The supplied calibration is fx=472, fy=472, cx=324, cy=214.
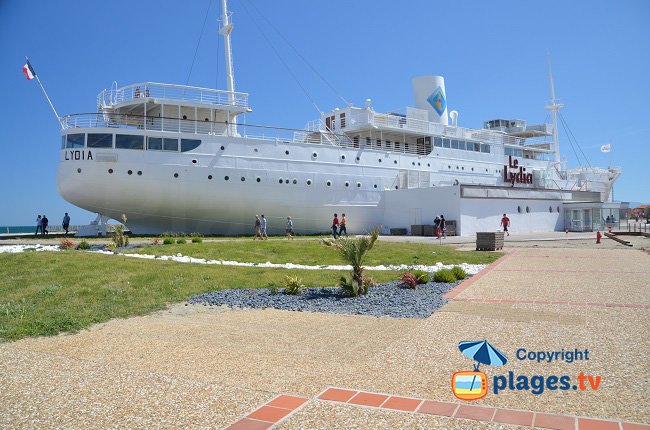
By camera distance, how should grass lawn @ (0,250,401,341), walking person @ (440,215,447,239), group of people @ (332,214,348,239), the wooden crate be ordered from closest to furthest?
grass lawn @ (0,250,401,341) < the wooden crate < group of people @ (332,214,348,239) < walking person @ (440,215,447,239)

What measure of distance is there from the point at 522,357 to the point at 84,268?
12.5 m

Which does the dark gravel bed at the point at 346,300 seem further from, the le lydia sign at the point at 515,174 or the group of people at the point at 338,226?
the le lydia sign at the point at 515,174

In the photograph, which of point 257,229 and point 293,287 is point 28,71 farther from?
point 293,287

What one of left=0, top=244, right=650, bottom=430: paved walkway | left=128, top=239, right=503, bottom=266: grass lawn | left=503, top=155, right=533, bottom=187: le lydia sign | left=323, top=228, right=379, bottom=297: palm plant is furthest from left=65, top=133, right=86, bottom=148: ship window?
left=503, top=155, right=533, bottom=187: le lydia sign

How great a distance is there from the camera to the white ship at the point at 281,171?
2673cm

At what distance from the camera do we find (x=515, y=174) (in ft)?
156

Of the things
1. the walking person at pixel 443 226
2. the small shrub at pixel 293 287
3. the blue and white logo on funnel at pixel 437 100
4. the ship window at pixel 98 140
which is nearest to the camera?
the small shrub at pixel 293 287

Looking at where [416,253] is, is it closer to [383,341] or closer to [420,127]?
[383,341]

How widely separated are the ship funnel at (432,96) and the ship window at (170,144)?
81.8ft

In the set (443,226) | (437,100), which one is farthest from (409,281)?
(437,100)

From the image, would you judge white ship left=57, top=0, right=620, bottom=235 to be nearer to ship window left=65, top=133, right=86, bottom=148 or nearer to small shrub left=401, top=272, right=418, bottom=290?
ship window left=65, top=133, right=86, bottom=148

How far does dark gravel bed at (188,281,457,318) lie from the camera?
929 centimetres

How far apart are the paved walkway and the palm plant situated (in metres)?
2.02

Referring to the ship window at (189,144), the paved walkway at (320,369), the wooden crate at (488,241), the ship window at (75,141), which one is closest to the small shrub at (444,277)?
the paved walkway at (320,369)
